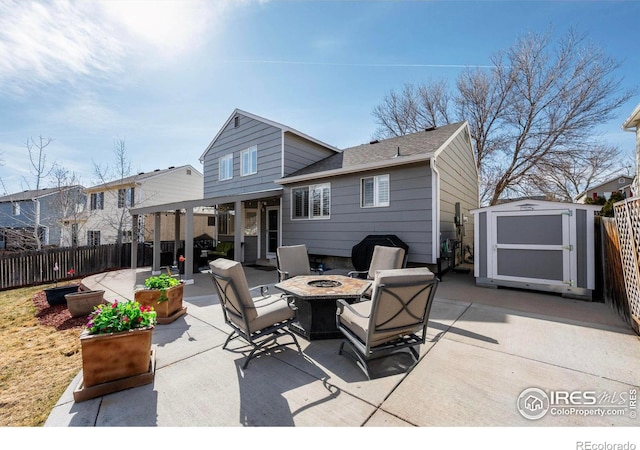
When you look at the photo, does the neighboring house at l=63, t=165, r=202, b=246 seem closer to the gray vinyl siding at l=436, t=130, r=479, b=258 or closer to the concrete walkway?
the gray vinyl siding at l=436, t=130, r=479, b=258

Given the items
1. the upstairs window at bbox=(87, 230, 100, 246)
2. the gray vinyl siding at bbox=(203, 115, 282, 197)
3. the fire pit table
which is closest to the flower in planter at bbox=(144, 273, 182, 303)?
the fire pit table

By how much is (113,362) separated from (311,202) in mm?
7171

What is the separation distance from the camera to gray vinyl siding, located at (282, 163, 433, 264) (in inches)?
271

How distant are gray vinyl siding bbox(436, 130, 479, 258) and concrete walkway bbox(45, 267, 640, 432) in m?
4.38

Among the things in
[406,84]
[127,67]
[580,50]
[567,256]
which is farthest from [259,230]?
[580,50]

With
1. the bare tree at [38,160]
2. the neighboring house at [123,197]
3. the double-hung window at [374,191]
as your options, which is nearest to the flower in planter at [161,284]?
the double-hung window at [374,191]

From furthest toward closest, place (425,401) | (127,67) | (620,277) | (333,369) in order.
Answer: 1. (127,67)
2. (620,277)
3. (333,369)
4. (425,401)

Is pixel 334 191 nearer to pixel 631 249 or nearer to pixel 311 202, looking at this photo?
pixel 311 202

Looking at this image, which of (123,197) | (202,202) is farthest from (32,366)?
(123,197)

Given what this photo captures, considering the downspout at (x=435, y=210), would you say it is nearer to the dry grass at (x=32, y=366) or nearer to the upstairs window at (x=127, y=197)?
the dry grass at (x=32, y=366)

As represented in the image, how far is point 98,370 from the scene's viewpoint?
7.60 ft

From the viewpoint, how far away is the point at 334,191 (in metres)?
8.48

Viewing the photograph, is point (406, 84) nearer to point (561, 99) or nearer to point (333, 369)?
point (561, 99)

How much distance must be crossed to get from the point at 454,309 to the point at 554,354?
169 cm
